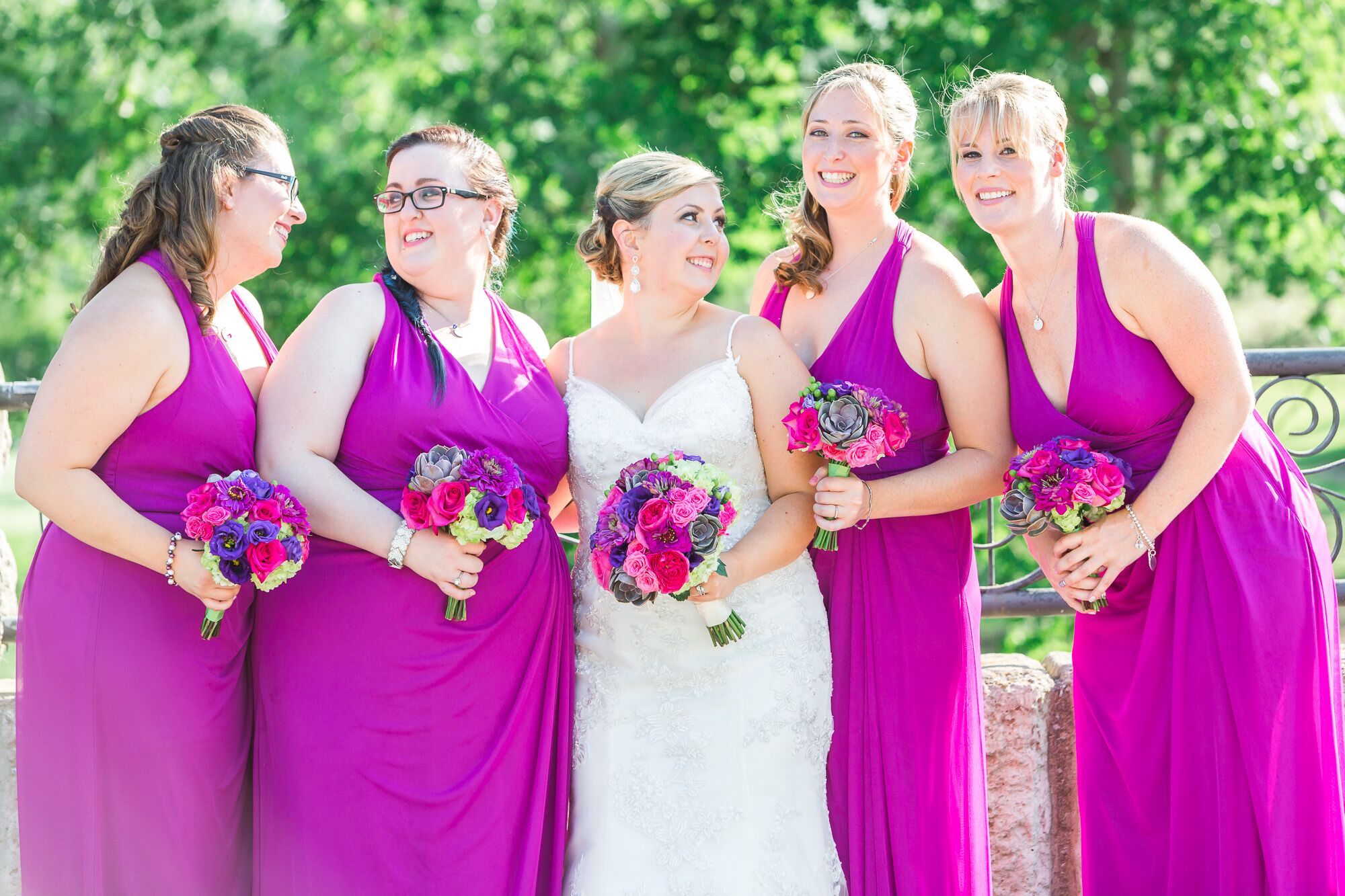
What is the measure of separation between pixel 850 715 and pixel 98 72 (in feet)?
37.5

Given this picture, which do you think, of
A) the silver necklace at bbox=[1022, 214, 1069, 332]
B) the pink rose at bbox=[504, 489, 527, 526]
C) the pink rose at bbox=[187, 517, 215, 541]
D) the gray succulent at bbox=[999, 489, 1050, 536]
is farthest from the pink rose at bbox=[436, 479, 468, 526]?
the silver necklace at bbox=[1022, 214, 1069, 332]

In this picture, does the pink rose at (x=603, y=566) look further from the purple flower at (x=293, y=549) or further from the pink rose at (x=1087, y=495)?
the pink rose at (x=1087, y=495)

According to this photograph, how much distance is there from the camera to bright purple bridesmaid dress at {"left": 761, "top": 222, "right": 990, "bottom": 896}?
3.81 meters

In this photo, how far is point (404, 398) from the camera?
3.74m

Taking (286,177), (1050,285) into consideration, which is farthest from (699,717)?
(286,177)

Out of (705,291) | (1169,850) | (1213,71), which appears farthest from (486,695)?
(1213,71)

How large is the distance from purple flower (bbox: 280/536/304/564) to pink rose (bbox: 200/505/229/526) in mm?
156

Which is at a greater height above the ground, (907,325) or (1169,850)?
(907,325)

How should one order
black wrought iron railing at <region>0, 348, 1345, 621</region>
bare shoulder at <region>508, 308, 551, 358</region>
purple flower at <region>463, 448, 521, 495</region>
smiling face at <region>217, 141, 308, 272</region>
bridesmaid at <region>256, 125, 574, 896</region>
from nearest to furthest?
1. purple flower at <region>463, 448, 521, 495</region>
2. bridesmaid at <region>256, 125, 574, 896</region>
3. smiling face at <region>217, 141, 308, 272</region>
4. black wrought iron railing at <region>0, 348, 1345, 621</region>
5. bare shoulder at <region>508, 308, 551, 358</region>

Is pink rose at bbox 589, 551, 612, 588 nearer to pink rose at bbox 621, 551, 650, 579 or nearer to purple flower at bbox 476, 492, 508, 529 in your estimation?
pink rose at bbox 621, 551, 650, 579

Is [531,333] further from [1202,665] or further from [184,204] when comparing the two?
[1202,665]

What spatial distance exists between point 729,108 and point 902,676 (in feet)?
24.1

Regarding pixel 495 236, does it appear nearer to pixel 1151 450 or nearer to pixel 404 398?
pixel 404 398

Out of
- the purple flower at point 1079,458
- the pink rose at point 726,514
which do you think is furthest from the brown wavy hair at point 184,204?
the purple flower at point 1079,458
